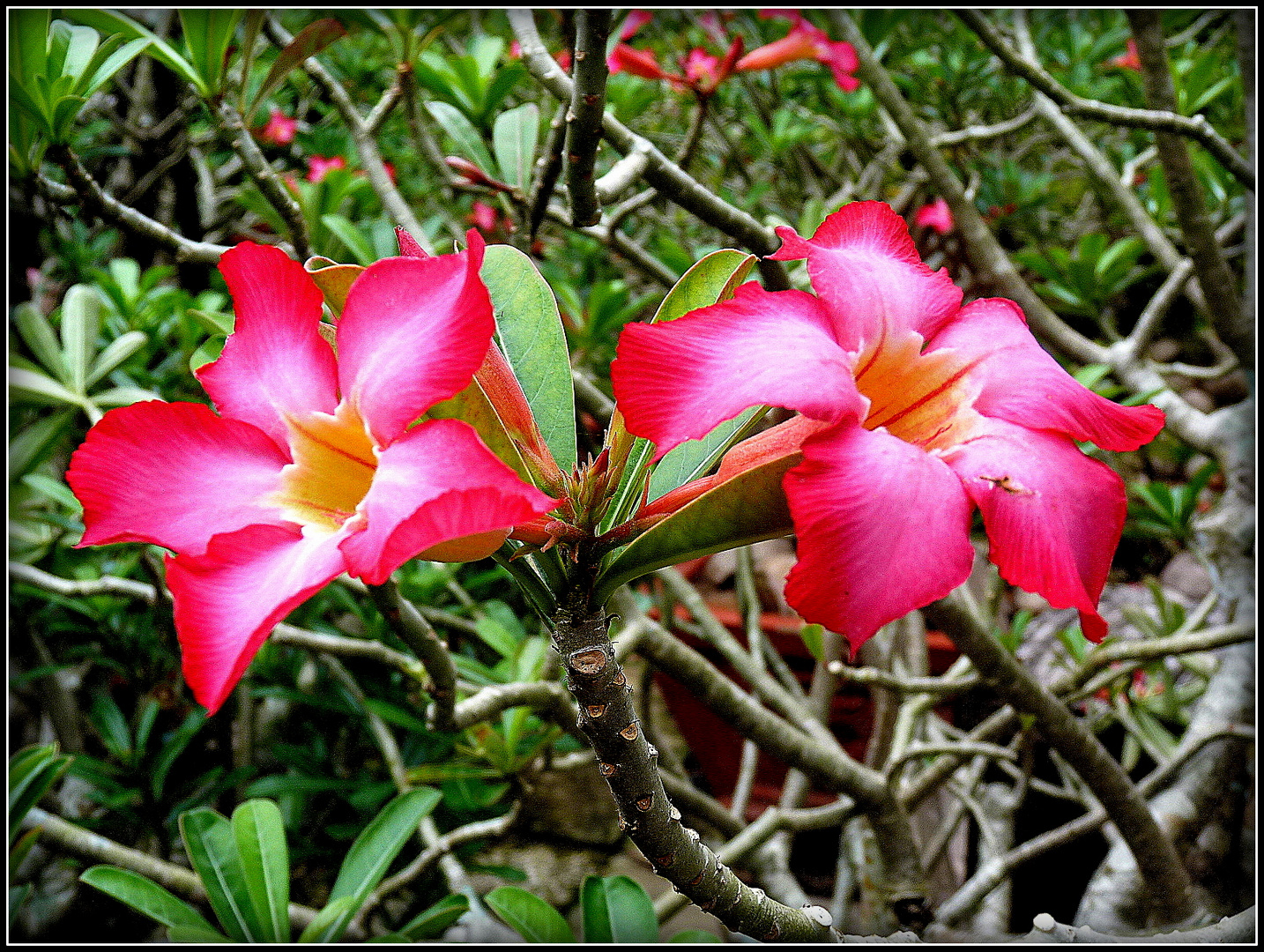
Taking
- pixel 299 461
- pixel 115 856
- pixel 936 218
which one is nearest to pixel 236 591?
pixel 299 461

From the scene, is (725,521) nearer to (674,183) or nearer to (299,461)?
(299,461)

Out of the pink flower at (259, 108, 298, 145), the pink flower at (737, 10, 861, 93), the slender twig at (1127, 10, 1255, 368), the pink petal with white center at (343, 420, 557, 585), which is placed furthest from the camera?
the pink flower at (259, 108, 298, 145)

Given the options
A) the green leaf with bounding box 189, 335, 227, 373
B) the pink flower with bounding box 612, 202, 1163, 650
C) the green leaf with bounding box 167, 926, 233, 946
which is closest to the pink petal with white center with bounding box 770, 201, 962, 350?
the pink flower with bounding box 612, 202, 1163, 650

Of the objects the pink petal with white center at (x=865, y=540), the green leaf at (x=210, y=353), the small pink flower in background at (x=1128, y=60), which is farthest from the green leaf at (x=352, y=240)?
the small pink flower in background at (x=1128, y=60)

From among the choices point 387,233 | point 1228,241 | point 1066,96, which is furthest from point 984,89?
point 387,233

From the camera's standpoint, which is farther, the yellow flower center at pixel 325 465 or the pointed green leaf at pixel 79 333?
the pointed green leaf at pixel 79 333

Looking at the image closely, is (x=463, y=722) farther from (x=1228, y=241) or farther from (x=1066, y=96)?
(x=1228, y=241)

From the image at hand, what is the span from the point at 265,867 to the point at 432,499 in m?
0.65

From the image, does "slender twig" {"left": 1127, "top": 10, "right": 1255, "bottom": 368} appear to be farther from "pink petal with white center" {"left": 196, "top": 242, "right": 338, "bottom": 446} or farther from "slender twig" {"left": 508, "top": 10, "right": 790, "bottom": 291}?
"pink petal with white center" {"left": 196, "top": 242, "right": 338, "bottom": 446}

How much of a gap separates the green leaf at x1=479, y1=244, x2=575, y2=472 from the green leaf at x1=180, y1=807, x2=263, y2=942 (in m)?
0.57

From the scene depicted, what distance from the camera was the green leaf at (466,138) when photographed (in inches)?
40.2

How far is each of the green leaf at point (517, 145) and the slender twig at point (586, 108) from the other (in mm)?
329

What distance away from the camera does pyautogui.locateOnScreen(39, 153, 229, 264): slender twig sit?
787mm

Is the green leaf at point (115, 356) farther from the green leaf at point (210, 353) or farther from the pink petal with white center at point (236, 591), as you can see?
the pink petal with white center at point (236, 591)
